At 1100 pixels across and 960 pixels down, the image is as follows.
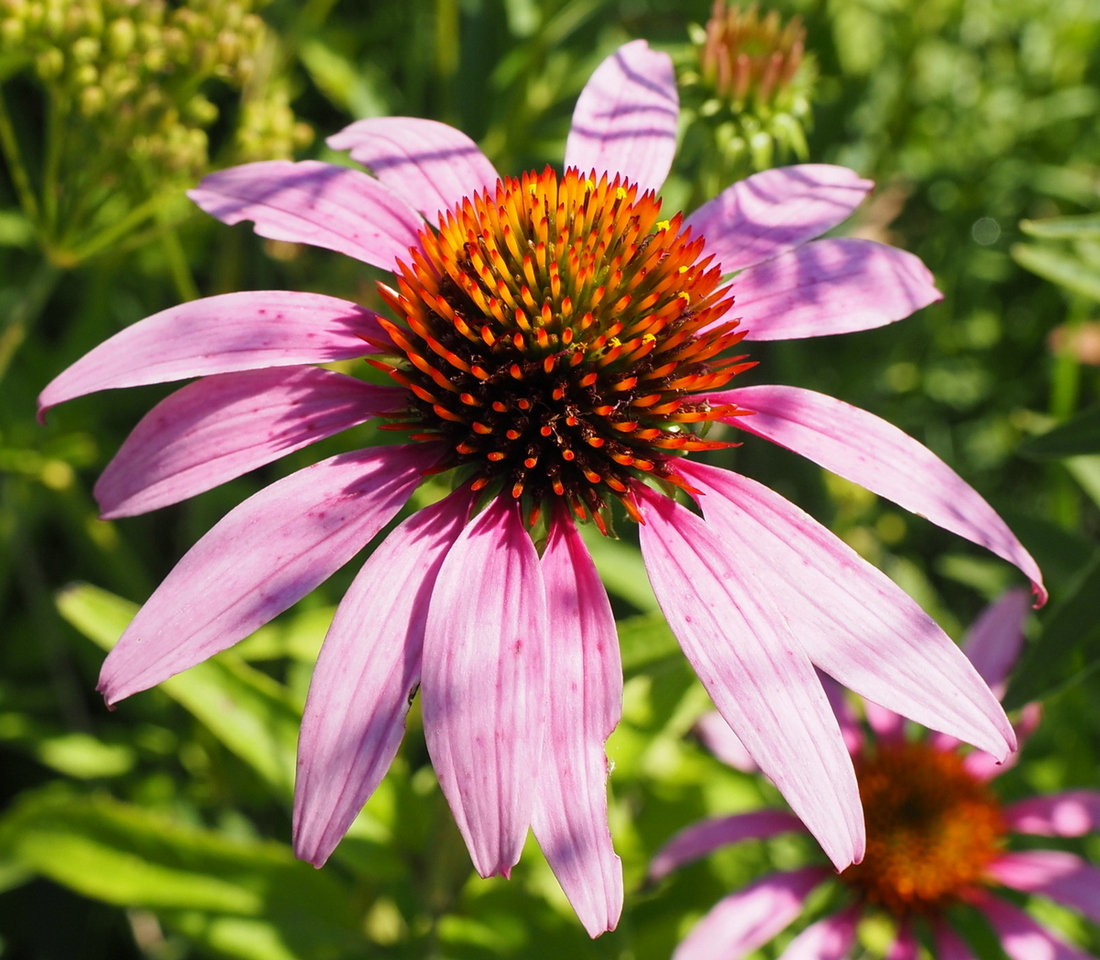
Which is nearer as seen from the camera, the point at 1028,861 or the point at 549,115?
the point at 1028,861

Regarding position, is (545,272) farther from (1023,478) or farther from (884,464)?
(1023,478)

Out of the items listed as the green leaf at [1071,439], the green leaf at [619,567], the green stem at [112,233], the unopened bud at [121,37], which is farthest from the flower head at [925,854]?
the unopened bud at [121,37]

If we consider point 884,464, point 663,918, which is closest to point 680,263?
point 884,464

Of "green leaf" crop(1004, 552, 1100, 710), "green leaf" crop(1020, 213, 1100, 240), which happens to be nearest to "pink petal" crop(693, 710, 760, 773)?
"green leaf" crop(1004, 552, 1100, 710)

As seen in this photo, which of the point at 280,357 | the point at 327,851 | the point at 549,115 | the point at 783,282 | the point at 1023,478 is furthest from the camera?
the point at 1023,478

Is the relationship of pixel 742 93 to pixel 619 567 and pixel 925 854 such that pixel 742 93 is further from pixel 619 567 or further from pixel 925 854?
pixel 925 854

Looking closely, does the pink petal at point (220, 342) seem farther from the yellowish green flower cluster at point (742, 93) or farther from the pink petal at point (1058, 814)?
the pink petal at point (1058, 814)
